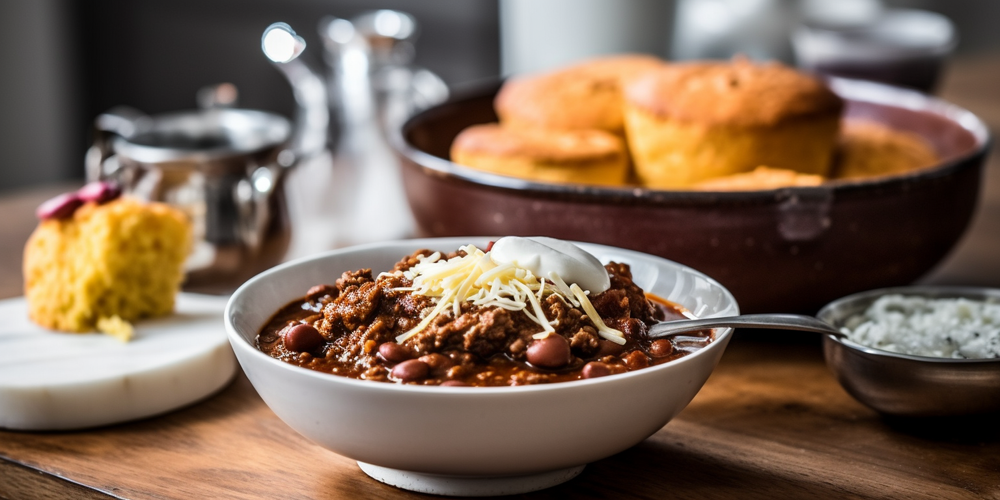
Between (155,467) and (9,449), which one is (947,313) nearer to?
(155,467)

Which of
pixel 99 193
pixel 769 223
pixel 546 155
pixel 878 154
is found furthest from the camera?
pixel 878 154

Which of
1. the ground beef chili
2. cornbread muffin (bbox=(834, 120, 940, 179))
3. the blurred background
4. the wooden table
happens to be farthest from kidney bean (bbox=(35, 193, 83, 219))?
the blurred background

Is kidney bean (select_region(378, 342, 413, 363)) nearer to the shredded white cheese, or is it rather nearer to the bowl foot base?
the shredded white cheese

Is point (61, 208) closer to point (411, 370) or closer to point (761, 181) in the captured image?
point (411, 370)

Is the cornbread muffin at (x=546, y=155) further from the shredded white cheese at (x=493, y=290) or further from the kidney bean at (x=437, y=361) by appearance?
the kidney bean at (x=437, y=361)

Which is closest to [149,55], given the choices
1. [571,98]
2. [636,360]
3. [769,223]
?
[571,98]

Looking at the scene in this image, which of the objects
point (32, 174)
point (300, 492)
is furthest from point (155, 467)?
point (32, 174)
